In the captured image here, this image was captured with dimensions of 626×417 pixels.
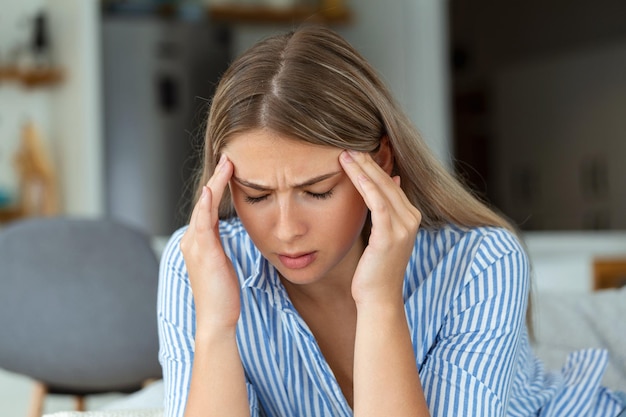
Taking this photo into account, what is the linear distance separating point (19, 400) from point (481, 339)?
3436 millimetres

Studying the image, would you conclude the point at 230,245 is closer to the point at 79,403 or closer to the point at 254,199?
the point at 254,199

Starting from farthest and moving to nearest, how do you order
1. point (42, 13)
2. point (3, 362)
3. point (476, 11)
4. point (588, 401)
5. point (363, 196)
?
point (476, 11) → point (42, 13) → point (3, 362) → point (588, 401) → point (363, 196)

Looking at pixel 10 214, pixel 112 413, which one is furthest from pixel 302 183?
pixel 10 214

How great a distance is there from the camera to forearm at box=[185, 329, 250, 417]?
1.30 m

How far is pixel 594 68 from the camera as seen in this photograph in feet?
19.1

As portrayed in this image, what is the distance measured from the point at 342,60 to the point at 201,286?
364 mm

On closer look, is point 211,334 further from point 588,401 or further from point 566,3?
point 566,3

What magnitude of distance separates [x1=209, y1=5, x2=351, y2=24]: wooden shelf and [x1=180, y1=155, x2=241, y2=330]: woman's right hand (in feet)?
12.5

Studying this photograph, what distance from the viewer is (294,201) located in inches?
50.6

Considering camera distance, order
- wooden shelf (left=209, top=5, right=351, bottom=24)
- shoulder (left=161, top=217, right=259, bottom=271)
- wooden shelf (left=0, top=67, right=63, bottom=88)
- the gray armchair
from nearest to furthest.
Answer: shoulder (left=161, top=217, right=259, bottom=271), the gray armchair, wooden shelf (left=0, top=67, right=63, bottom=88), wooden shelf (left=209, top=5, right=351, bottom=24)

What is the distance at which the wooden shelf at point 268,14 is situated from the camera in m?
5.12

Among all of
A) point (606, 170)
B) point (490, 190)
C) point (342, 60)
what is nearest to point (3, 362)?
point (342, 60)

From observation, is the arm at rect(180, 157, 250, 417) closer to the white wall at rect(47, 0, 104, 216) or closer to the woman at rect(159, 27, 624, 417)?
the woman at rect(159, 27, 624, 417)

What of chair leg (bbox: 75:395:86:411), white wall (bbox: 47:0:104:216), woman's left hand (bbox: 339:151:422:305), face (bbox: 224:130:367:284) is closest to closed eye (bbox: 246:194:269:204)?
face (bbox: 224:130:367:284)
